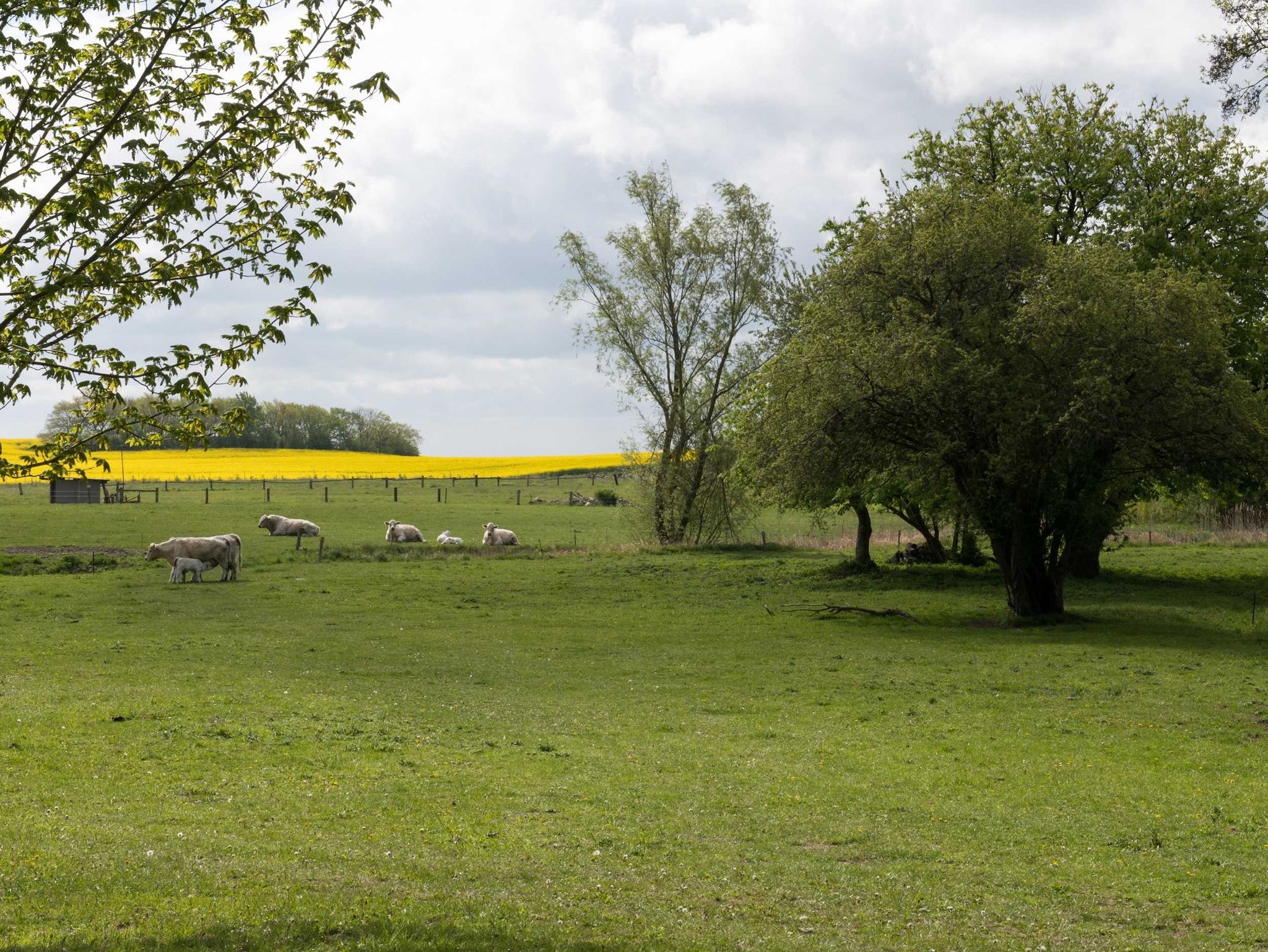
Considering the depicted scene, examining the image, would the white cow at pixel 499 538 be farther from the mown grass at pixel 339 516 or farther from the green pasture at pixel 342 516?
the green pasture at pixel 342 516

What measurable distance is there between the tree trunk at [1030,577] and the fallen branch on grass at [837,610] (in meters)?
2.90

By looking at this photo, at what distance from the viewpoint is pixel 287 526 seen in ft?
192

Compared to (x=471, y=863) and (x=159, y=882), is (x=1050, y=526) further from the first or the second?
(x=159, y=882)

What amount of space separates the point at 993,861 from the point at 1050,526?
20.9 meters

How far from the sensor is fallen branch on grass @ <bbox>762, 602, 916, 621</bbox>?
3216cm

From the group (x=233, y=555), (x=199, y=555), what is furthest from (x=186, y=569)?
(x=233, y=555)

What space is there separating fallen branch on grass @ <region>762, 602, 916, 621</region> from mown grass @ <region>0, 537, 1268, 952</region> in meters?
1.32

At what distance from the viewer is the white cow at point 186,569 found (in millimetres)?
37969

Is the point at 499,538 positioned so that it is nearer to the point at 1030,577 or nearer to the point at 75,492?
the point at 1030,577

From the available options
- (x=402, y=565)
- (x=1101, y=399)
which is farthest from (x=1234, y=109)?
(x=402, y=565)

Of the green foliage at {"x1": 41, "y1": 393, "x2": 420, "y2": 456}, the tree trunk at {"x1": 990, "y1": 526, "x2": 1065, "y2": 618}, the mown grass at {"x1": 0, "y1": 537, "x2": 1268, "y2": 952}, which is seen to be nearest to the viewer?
the mown grass at {"x1": 0, "y1": 537, "x2": 1268, "y2": 952}

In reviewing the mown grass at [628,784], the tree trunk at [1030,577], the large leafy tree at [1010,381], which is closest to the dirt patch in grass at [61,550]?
the mown grass at [628,784]

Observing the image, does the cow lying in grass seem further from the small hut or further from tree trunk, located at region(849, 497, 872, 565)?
the small hut

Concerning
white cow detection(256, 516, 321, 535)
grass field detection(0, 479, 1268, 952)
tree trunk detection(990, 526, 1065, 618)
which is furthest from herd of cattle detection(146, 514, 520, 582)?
tree trunk detection(990, 526, 1065, 618)
